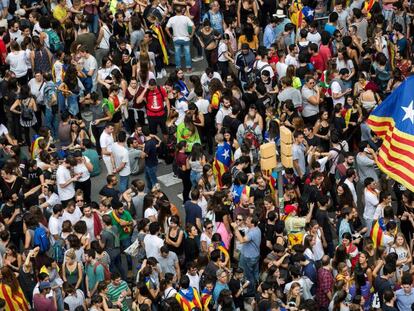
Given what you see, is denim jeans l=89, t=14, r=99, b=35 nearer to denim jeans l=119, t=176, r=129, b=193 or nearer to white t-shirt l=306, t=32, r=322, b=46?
white t-shirt l=306, t=32, r=322, b=46

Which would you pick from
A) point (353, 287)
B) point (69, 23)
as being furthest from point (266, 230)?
point (69, 23)

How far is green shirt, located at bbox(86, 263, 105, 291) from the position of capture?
1905cm

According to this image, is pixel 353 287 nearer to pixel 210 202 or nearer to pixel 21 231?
pixel 210 202

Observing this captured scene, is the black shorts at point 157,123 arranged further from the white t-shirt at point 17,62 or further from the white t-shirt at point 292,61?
the white t-shirt at point 17,62

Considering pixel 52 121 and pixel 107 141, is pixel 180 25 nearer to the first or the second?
pixel 52 121

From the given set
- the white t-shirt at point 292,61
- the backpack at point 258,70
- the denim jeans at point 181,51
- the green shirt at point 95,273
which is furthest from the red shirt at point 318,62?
the green shirt at point 95,273

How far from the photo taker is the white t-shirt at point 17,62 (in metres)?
24.8

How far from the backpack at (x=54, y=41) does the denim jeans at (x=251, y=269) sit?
791 cm

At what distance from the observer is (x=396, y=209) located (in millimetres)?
21984

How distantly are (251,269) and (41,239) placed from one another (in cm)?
324

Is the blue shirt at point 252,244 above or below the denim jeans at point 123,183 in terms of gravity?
above

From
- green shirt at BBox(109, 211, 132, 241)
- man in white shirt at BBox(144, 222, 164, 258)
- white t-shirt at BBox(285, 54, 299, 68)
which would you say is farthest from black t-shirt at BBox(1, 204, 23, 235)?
white t-shirt at BBox(285, 54, 299, 68)

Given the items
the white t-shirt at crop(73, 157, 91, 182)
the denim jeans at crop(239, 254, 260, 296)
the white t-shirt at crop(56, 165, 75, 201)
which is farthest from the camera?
the white t-shirt at crop(73, 157, 91, 182)

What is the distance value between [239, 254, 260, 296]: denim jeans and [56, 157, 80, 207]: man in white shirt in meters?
3.34
